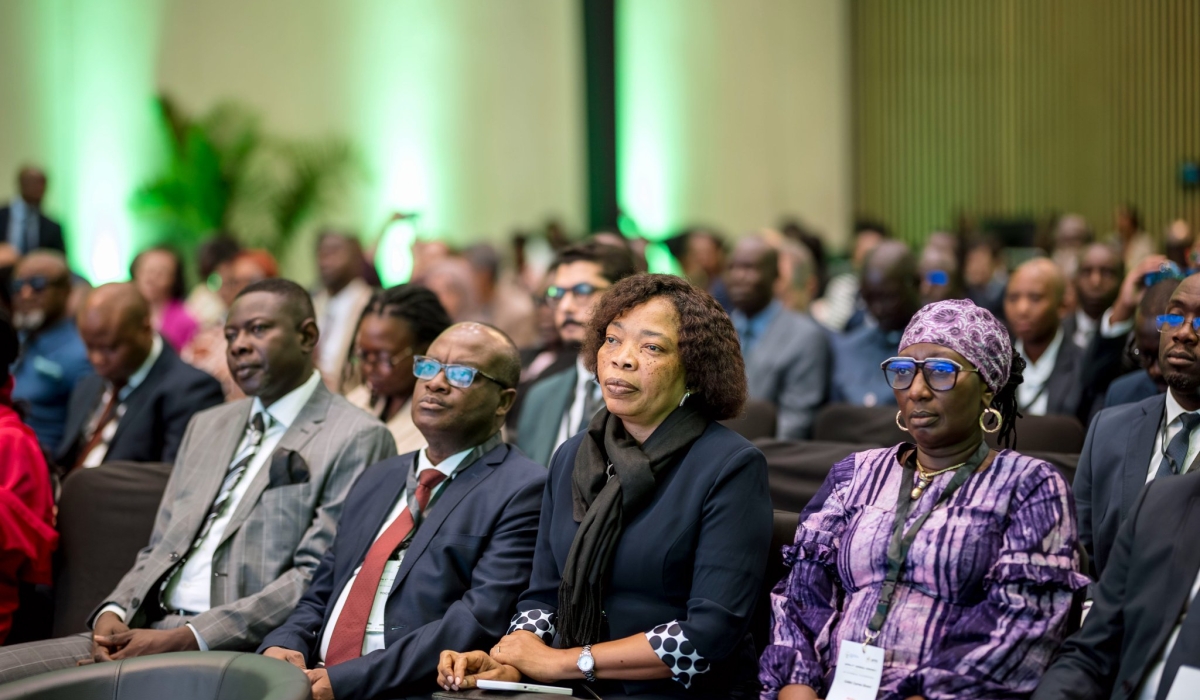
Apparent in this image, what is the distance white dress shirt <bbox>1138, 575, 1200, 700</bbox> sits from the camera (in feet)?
8.01

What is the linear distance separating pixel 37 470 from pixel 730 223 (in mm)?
12262

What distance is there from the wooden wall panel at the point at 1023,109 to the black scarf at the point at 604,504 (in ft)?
44.1

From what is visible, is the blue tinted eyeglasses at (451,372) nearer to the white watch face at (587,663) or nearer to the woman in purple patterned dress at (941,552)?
the white watch face at (587,663)

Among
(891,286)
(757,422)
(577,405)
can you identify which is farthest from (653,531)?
(891,286)

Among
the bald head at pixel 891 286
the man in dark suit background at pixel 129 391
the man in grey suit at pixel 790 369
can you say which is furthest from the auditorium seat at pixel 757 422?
the man in dark suit background at pixel 129 391

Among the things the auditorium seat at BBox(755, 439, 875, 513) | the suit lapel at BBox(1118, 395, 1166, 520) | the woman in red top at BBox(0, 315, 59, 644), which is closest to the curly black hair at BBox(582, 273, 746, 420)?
the auditorium seat at BBox(755, 439, 875, 513)

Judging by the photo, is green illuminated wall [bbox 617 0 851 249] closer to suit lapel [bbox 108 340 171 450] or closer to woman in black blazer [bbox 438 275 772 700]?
suit lapel [bbox 108 340 171 450]

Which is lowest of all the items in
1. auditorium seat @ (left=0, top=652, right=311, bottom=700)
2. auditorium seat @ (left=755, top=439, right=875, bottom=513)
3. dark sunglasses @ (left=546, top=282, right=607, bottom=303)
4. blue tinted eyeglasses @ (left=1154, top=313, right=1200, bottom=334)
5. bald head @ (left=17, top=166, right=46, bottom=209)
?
auditorium seat @ (left=0, top=652, right=311, bottom=700)

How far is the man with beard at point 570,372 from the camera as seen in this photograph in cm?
449

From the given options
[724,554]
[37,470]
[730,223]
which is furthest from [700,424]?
[730,223]

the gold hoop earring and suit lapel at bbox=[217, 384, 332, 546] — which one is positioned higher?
the gold hoop earring

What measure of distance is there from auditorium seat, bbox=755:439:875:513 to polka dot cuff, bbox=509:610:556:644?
986 millimetres

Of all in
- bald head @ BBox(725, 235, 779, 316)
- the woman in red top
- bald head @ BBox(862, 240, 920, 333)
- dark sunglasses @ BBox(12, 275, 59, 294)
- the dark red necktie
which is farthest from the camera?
bald head @ BBox(725, 235, 779, 316)

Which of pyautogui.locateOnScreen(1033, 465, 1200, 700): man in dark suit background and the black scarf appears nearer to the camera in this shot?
pyautogui.locateOnScreen(1033, 465, 1200, 700): man in dark suit background
